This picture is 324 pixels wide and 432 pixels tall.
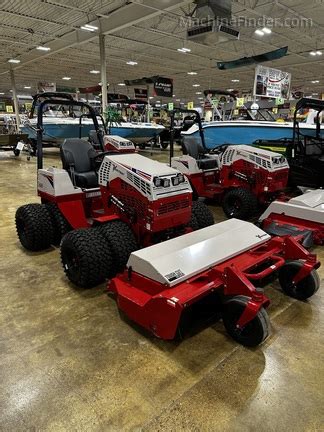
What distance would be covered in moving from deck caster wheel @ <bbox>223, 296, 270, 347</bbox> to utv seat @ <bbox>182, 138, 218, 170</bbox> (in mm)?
3586

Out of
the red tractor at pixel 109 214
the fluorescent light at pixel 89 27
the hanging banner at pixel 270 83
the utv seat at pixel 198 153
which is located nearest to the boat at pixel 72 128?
the fluorescent light at pixel 89 27

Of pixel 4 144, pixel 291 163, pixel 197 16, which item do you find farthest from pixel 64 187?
pixel 4 144

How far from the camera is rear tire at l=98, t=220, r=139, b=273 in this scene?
2551 millimetres

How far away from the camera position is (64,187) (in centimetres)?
331

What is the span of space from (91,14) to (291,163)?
21.2 feet

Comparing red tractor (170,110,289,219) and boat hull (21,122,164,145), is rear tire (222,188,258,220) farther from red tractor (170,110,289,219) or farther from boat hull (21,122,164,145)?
boat hull (21,122,164,145)

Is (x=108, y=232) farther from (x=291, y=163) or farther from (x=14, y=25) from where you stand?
(x=14, y=25)

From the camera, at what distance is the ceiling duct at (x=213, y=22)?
18.9ft

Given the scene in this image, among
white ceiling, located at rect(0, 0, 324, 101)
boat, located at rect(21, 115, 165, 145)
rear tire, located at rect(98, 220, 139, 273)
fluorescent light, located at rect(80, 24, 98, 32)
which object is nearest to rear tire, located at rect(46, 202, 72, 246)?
rear tire, located at rect(98, 220, 139, 273)

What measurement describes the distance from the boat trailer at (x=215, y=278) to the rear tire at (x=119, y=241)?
33 cm

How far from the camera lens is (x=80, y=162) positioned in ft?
12.0

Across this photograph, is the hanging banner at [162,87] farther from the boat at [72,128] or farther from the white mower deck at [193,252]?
the white mower deck at [193,252]

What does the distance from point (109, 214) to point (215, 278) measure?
138 centimetres

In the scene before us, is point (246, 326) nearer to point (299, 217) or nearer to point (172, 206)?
point (172, 206)
